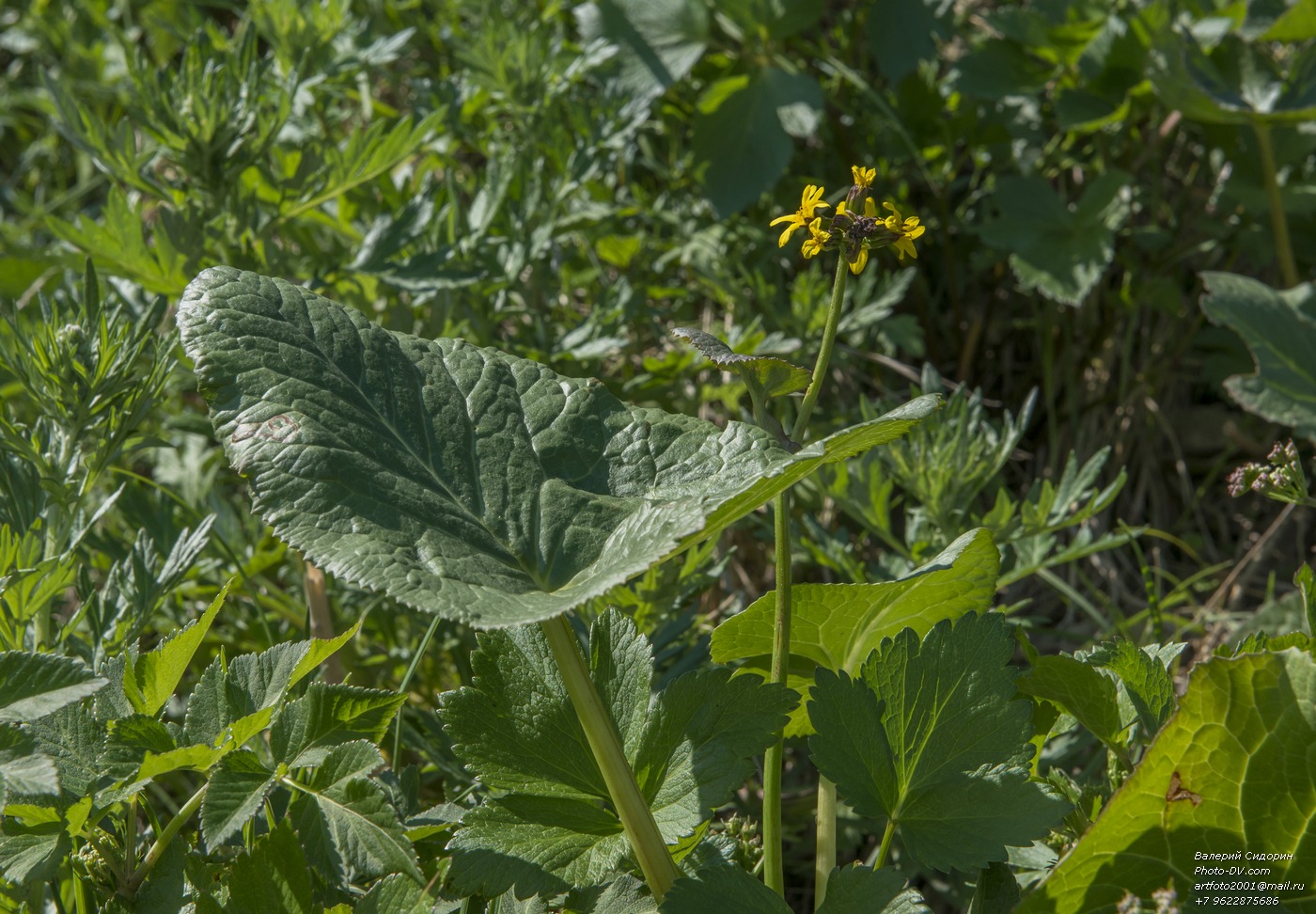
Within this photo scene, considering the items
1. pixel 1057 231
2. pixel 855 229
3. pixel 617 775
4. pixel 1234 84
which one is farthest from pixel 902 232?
pixel 1234 84

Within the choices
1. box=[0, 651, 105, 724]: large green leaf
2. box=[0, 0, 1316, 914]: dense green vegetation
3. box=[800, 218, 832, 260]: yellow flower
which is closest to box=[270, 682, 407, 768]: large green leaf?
box=[0, 0, 1316, 914]: dense green vegetation

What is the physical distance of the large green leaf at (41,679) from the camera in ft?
3.80

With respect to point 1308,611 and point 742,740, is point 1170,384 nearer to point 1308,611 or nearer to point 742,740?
point 1308,611

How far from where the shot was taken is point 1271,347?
2510mm

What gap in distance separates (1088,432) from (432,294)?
1.77 meters

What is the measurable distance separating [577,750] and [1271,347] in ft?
6.48

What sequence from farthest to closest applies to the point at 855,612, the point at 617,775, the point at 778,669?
the point at 855,612 → the point at 778,669 → the point at 617,775

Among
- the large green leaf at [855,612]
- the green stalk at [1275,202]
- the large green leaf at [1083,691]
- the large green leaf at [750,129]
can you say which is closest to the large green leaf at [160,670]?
the large green leaf at [855,612]

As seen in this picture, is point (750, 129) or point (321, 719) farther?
point (750, 129)

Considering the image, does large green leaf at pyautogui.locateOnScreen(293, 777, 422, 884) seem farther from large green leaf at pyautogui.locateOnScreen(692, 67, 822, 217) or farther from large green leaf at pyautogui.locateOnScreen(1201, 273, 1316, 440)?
large green leaf at pyautogui.locateOnScreen(1201, 273, 1316, 440)

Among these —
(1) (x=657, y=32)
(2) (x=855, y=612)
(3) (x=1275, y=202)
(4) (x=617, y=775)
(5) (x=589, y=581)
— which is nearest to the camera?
(5) (x=589, y=581)

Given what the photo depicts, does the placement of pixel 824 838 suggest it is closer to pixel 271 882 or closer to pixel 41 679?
pixel 271 882

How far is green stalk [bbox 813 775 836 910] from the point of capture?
143 cm

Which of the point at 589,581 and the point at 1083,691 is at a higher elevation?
the point at 589,581
